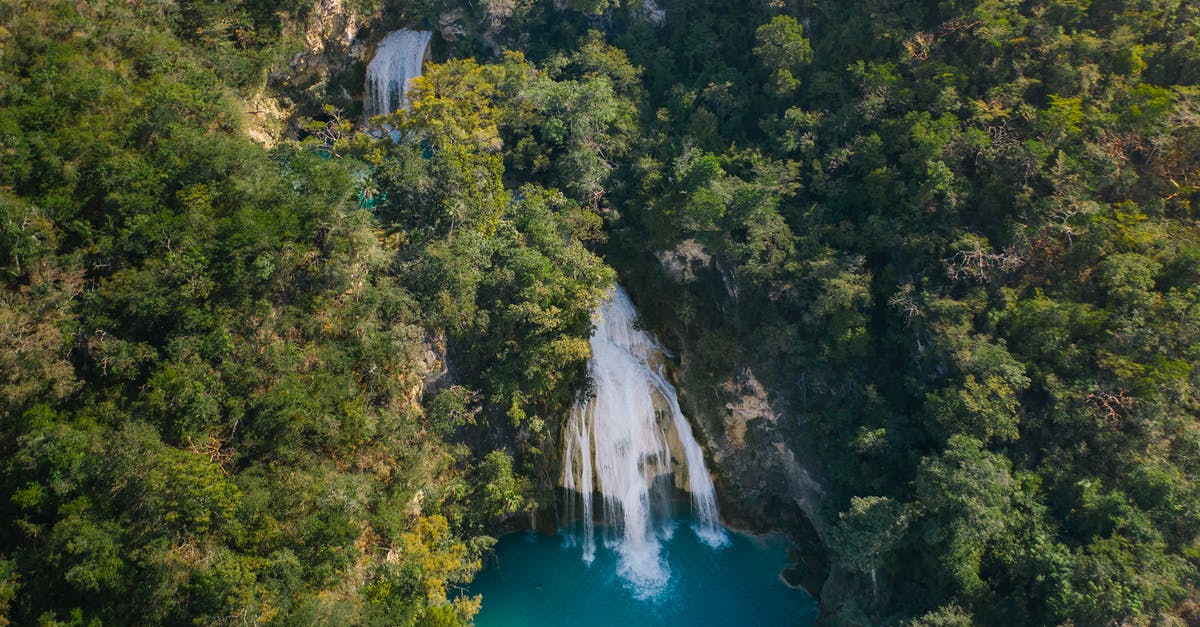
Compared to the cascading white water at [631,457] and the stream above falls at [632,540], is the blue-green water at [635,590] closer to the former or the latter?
the stream above falls at [632,540]

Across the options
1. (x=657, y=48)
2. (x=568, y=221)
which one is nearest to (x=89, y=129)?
(x=568, y=221)

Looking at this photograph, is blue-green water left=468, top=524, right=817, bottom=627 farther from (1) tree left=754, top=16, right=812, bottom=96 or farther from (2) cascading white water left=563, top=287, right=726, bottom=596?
(1) tree left=754, top=16, right=812, bottom=96

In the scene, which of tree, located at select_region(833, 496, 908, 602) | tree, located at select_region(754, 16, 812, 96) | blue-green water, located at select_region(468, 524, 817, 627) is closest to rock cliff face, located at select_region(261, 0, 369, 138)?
tree, located at select_region(754, 16, 812, 96)

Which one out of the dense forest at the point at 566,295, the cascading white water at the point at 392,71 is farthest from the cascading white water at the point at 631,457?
the cascading white water at the point at 392,71

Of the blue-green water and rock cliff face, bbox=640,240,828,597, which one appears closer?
the blue-green water

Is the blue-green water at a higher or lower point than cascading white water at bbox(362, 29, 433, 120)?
lower

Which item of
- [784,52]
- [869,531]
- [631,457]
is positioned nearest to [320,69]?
[784,52]

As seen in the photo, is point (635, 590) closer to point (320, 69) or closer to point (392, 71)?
point (320, 69)
